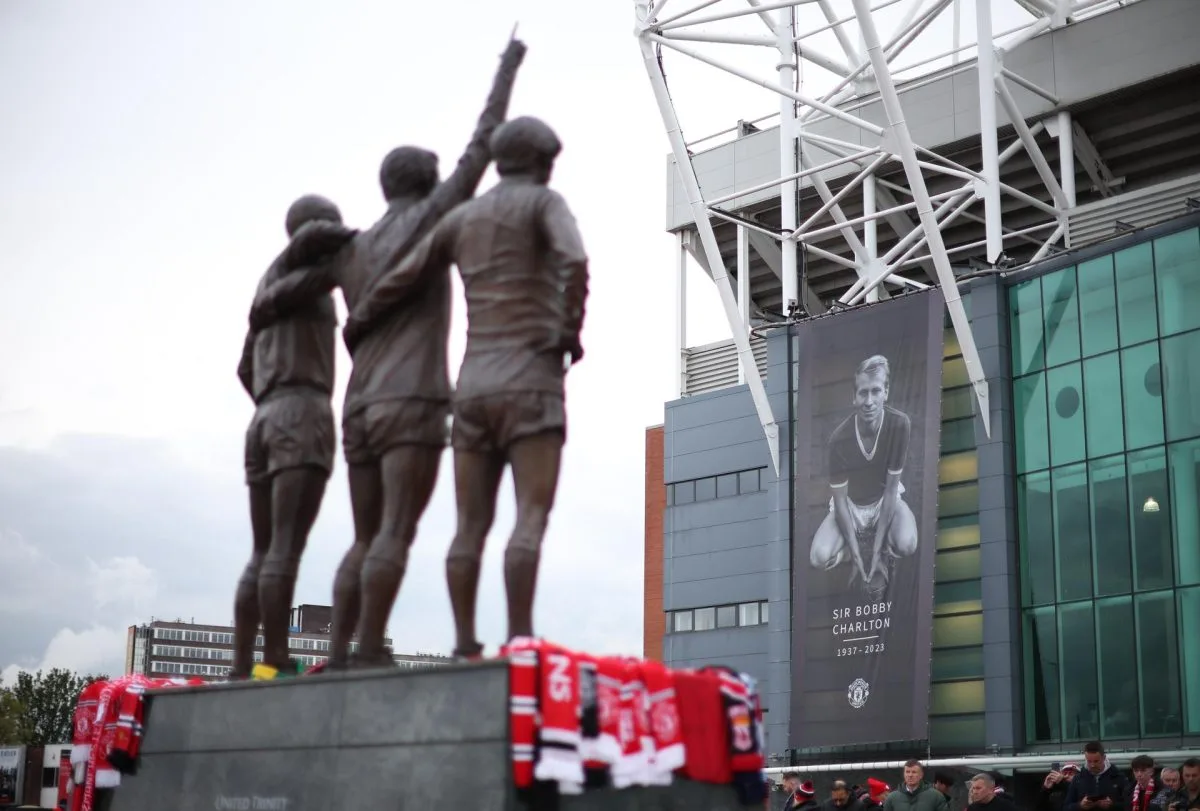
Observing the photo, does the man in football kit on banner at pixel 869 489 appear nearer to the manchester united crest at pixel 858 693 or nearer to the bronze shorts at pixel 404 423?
the manchester united crest at pixel 858 693

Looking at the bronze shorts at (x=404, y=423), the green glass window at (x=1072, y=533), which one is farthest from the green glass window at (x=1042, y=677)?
the bronze shorts at (x=404, y=423)

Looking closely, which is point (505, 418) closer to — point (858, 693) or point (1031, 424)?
point (858, 693)

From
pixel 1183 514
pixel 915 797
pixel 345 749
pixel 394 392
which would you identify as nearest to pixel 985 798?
pixel 915 797

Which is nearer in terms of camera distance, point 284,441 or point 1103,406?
point 284,441

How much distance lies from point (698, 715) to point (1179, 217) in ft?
79.4

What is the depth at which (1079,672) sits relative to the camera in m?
30.8

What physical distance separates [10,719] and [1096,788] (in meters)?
64.6

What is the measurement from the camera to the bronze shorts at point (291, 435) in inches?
440

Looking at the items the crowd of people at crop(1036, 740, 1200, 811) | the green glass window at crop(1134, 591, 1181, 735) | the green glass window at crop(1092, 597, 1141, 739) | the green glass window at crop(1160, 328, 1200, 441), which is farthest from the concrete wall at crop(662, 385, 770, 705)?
the crowd of people at crop(1036, 740, 1200, 811)

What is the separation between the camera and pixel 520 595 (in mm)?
9000

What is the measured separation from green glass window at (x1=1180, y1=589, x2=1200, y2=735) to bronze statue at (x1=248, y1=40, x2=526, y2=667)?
72.7ft

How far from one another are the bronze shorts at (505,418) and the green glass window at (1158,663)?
2291cm

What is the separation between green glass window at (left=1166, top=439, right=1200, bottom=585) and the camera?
28922mm

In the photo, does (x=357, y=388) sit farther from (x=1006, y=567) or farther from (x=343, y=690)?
(x=1006, y=567)
